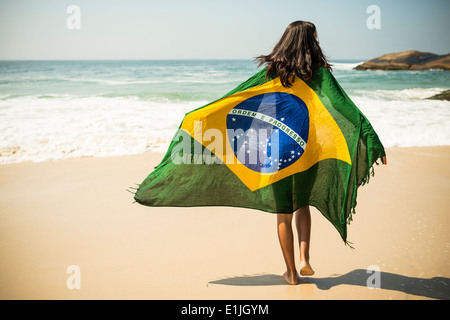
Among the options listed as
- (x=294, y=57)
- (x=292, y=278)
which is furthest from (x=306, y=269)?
(x=294, y=57)

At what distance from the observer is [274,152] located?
8.20 feet

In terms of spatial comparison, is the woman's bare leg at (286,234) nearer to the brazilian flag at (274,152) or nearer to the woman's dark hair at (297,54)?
the brazilian flag at (274,152)

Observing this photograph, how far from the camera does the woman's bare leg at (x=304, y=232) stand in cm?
261

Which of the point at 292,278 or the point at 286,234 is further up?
the point at 286,234

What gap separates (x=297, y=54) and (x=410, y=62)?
143ft

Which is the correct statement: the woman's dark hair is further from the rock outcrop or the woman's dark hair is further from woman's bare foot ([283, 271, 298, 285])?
the rock outcrop

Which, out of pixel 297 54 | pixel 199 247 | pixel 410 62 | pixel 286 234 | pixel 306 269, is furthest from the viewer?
pixel 410 62

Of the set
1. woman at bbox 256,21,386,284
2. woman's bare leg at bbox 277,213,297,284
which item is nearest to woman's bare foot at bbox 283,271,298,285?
woman's bare leg at bbox 277,213,297,284

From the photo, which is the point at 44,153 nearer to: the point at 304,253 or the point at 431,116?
the point at 304,253

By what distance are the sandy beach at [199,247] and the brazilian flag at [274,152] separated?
58 centimetres

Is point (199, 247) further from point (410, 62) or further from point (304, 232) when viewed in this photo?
point (410, 62)

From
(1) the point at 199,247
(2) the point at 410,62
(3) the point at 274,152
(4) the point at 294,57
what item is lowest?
(1) the point at 199,247

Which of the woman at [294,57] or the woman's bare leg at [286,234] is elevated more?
the woman at [294,57]

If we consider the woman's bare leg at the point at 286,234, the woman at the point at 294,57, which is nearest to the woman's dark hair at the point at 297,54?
the woman at the point at 294,57
